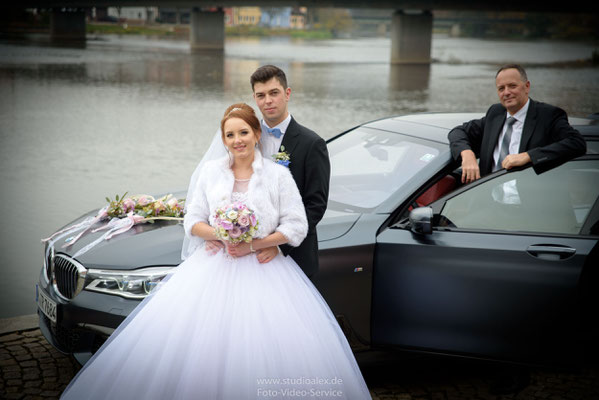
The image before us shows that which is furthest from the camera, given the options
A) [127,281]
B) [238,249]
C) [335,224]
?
[335,224]

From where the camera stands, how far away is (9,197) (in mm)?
9352

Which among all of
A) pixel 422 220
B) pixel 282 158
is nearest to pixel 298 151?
pixel 282 158

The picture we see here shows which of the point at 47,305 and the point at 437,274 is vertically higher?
the point at 437,274

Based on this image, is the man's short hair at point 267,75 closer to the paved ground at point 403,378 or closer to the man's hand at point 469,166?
the man's hand at point 469,166

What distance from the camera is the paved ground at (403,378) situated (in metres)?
4.18

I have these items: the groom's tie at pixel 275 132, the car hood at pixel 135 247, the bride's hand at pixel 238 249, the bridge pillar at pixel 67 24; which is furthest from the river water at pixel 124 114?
the bridge pillar at pixel 67 24

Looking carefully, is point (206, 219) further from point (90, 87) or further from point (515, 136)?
point (90, 87)

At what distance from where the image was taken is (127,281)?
12.3ft

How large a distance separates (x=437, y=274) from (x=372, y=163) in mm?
1283

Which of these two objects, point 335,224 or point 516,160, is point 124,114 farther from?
point 516,160

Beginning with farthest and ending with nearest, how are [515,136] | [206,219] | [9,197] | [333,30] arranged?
[333,30], [9,197], [515,136], [206,219]

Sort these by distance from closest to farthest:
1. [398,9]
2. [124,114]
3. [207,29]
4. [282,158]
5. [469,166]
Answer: [282,158]
[469,166]
[124,114]
[398,9]
[207,29]

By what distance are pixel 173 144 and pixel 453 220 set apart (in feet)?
34.4

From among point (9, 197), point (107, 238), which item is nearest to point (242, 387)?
point (107, 238)
